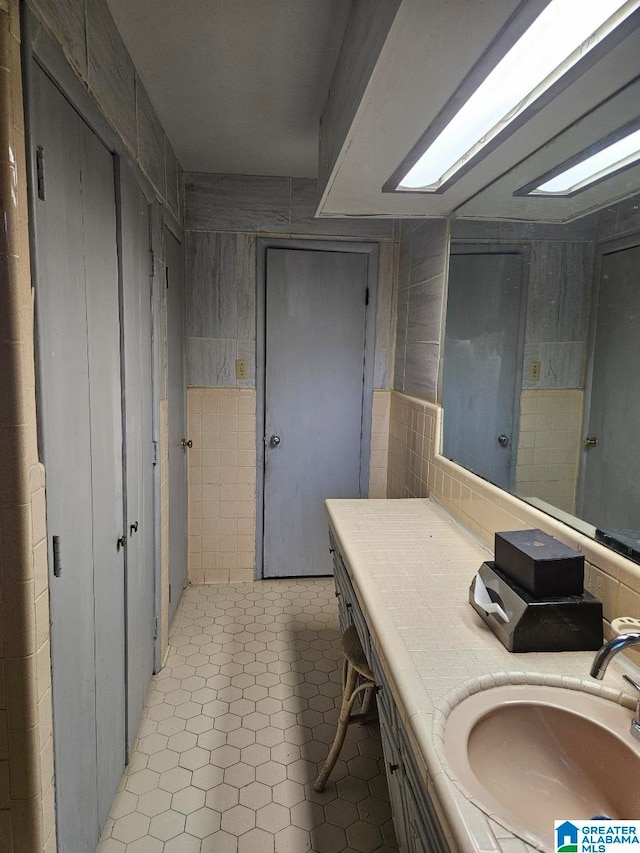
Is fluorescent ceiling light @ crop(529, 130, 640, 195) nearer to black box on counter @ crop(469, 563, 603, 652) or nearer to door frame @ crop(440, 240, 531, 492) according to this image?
door frame @ crop(440, 240, 531, 492)

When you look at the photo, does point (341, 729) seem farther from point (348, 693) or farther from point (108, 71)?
point (108, 71)

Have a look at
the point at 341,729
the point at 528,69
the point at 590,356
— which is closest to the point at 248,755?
the point at 341,729

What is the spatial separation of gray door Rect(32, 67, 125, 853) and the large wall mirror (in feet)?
3.92

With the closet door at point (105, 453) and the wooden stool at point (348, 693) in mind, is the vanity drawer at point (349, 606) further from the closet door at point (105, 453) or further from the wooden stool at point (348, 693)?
the closet door at point (105, 453)

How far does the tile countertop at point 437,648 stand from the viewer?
0.81 m

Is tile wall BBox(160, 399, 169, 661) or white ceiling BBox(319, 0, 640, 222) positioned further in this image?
tile wall BBox(160, 399, 169, 661)

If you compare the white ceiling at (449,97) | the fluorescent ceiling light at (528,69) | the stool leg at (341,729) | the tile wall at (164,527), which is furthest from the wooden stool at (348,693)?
the fluorescent ceiling light at (528,69)

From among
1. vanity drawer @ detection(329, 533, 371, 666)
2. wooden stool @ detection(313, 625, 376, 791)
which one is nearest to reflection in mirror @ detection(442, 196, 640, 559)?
vanity drawer @ detection(329, 533, 371, 666)

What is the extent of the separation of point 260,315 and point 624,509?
2.52 metres

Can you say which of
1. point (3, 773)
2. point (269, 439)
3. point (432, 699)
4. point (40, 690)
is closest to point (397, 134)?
point (432, 699)

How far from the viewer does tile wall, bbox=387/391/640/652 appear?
118cm

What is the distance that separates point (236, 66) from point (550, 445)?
1.70 meters

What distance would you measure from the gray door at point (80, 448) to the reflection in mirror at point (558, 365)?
50.2 inches

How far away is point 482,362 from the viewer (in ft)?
6.81
